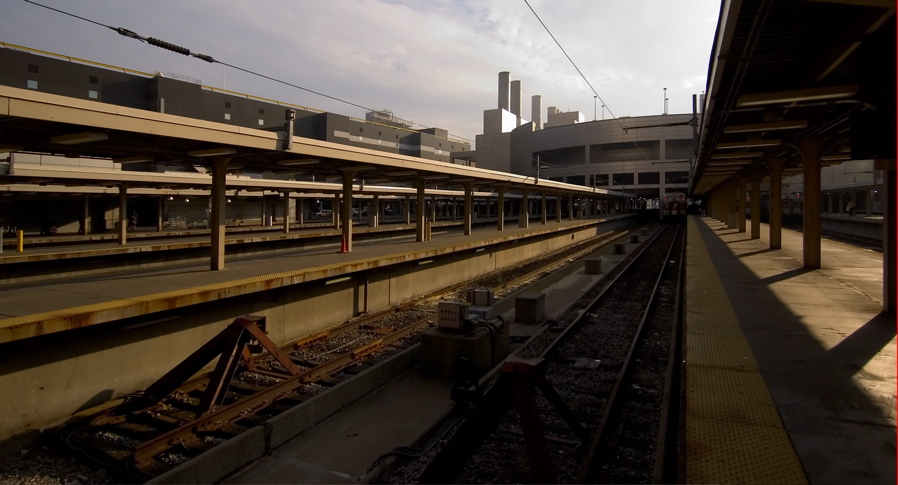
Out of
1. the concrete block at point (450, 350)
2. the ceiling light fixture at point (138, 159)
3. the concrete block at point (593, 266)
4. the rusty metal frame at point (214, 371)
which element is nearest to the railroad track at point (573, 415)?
the concrete block at point (450, 350)

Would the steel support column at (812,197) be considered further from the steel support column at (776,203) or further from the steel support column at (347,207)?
the steel support column at (347,207)

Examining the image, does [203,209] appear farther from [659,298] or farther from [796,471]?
[796,471]

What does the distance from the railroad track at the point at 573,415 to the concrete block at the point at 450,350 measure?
3.42 feet

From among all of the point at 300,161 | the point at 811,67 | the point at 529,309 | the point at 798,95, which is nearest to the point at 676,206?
the point at 529,309

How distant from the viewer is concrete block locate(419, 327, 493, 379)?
740cm

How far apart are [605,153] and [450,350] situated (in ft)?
278

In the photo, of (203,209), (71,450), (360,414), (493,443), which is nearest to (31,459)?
(71,450)

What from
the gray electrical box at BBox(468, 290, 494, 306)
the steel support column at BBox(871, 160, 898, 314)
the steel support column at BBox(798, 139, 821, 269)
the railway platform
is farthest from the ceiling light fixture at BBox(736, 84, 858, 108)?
the gray electrical box at BBox(468, 290, 494, 306)

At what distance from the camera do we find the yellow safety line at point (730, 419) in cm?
345

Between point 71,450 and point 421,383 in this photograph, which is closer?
point 71,450

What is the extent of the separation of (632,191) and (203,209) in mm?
78180

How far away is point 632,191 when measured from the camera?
92375 millimetres

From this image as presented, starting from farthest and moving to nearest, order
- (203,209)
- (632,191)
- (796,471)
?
1. (632,191)
2. (203,209)
3. (796,471)

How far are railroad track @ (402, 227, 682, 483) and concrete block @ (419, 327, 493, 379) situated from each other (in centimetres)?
104
